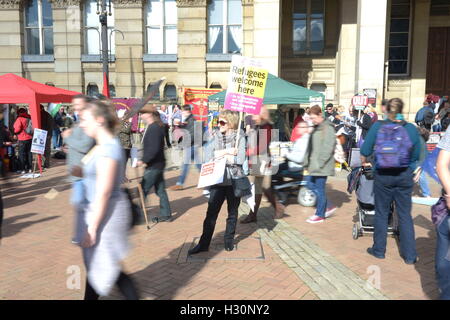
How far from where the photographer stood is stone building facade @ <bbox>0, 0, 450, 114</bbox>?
65.0ft

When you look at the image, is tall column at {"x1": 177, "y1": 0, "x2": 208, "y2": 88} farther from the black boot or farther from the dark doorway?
the black boot

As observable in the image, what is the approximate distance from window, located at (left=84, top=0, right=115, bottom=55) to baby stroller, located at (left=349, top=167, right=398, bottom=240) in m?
18.1

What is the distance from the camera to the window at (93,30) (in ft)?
69.7

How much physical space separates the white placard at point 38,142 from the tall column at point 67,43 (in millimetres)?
10888

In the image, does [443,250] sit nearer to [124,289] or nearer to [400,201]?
[400,201]

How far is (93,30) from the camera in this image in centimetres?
2147

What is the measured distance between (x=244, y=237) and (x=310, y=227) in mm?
1209

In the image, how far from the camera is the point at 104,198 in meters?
2.95

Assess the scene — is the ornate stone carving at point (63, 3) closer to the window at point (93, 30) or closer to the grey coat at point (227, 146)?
the window at point (93, 30)

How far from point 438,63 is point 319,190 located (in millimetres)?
17361

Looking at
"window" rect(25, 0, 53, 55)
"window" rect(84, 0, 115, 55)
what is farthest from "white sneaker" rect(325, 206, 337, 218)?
"window" rect(25, 0, 53, 55)
